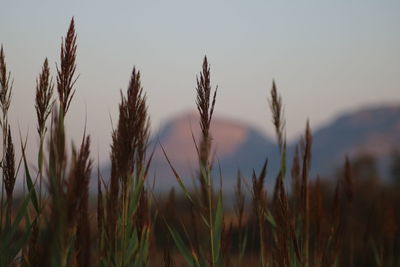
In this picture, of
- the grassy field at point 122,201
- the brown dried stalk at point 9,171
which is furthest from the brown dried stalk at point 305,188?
the brown dried stalk at point 9,171

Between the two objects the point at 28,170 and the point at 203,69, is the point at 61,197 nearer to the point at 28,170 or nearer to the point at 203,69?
the point at 203,69

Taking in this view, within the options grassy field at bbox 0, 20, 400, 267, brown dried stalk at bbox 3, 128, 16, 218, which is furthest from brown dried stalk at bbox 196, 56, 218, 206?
brown dried stalk at bbox 3, 128, 16, 218

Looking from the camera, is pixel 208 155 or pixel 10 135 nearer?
pixel 208 155

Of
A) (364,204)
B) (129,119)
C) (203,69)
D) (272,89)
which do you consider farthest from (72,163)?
(364,204)

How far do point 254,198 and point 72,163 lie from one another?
3.38 ft

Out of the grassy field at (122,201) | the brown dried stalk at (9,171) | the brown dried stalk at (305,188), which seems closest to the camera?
the grassy field at (122,201)

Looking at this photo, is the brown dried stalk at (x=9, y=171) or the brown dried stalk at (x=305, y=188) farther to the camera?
the brown dried stalk at (x=305, y=188)

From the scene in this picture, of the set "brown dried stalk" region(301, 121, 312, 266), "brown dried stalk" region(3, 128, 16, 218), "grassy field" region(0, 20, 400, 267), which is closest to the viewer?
"grassy field" region(0, 20, 400, 267)

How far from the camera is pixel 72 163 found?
131 cm

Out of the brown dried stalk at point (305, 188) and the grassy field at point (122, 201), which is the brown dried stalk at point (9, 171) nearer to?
the grassy field at point (122, 201)

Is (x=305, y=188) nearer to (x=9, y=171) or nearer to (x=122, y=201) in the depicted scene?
(x=122, y=201)

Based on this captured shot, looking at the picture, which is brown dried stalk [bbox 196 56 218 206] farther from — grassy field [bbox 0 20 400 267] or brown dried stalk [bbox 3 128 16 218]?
brown dried stalk [bbox 3 128 16 218]

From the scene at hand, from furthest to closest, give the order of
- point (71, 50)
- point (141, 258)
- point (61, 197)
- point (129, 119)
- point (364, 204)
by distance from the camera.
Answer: point (364, 204) < point (141, 258) < point (71, 50) < point (129, 119) < point (61, 197)

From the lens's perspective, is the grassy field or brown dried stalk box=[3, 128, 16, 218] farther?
brown dried stalk box=[3, 128, 16, 218]
